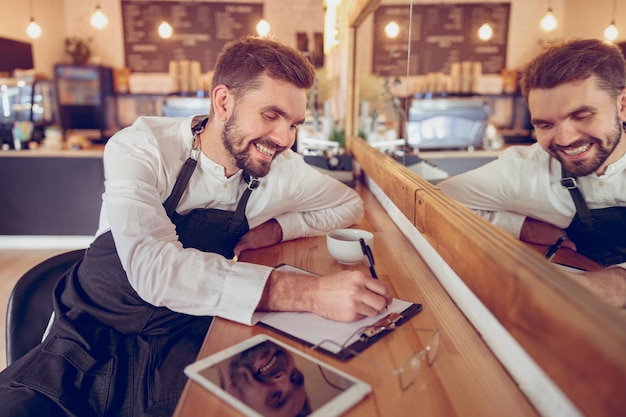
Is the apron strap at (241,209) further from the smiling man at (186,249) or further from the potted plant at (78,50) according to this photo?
the potted plant at (78,50)

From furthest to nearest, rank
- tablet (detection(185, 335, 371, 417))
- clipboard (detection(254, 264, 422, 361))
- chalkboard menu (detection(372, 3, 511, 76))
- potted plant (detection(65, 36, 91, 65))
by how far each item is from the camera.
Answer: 1. potted plant (detection(65, 36, 91, 65))
2. chalkboard menu (detection(372, 3, 511, 76))
3. clipboard (detection(254, 264, 422, 361))
4. tablet (detection(185, 335, 371, 417))

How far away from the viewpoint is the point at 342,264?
1.39 meters

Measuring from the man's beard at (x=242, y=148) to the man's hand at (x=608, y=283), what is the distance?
107 cm

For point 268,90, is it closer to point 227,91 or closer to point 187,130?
point 227,91

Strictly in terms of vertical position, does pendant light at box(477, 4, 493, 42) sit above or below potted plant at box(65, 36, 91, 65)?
below

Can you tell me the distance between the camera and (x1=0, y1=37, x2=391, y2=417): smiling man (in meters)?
1.07

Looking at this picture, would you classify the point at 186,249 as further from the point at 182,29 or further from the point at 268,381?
the point at 182,29

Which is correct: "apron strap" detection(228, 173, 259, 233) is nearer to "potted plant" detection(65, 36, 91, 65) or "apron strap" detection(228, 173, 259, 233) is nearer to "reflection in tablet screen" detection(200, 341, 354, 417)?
"reflection in tablet screen" detection(200, 341, 354, 417)

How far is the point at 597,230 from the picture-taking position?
647 mm

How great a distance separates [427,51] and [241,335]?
139cm

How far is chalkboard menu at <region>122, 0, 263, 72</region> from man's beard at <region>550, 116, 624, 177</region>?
7165 millimetres

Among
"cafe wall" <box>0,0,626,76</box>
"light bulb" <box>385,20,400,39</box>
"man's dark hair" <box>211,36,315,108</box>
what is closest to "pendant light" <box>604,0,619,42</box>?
"man's dark hair" <box>211,36,315,108</box>

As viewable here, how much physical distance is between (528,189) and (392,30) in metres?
1.75

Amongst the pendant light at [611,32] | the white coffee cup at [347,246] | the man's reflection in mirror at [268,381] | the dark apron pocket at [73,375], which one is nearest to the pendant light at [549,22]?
the pendant light at [611,32]
